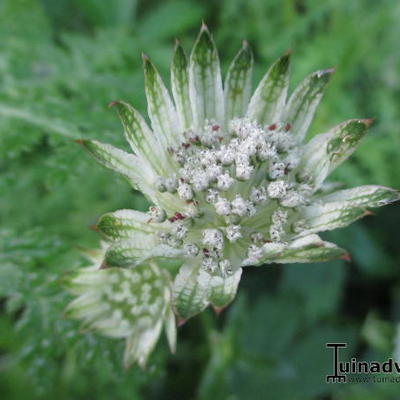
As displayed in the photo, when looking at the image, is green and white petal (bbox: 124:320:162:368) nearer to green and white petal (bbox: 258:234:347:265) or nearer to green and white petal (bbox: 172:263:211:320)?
green and white petal (bbox: 172:263:211:320)

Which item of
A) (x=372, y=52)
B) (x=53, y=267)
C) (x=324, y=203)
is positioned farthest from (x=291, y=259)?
(x=372, y=52)

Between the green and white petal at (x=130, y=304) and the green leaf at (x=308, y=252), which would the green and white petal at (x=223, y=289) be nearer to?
the green leaf at (x=308, y=252)

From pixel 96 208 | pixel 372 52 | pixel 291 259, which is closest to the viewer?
pixel 291 259

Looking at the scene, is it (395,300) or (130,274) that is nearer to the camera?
(130,274)

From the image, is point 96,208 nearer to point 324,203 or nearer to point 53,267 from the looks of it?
point 53,267

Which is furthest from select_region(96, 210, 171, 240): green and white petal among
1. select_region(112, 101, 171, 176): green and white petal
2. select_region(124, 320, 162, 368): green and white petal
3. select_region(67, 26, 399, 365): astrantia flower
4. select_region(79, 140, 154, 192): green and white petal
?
select_region(124, 320, 162, 368): green and white petal

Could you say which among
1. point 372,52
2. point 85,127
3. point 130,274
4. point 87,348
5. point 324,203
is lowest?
point 87,348

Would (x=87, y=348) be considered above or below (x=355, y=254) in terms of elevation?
below
